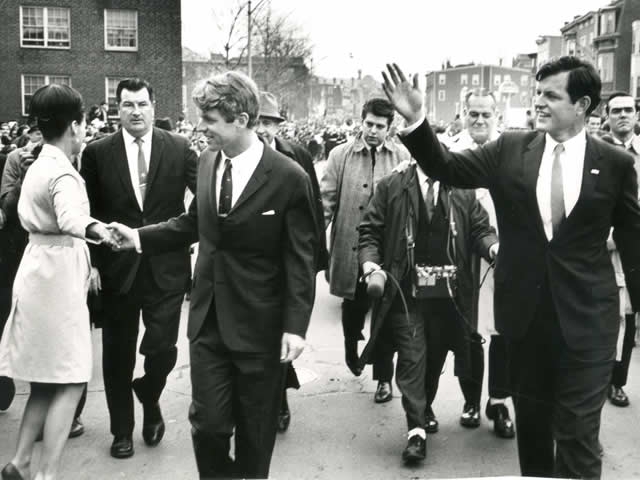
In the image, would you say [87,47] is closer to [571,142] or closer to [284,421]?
[284,421]

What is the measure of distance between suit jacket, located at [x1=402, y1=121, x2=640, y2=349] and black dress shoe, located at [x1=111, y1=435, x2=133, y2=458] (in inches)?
105

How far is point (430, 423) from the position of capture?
592 cm

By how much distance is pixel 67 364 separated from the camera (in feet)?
15.2

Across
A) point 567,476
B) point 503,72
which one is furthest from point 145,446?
point 503,72

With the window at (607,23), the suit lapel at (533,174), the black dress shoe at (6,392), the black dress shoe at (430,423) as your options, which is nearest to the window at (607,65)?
the window at (607,23)

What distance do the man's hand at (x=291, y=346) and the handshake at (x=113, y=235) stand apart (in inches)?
38.3

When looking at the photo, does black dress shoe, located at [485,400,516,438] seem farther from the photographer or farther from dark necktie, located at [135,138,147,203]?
dark necktie, located at [135,138,147,203]

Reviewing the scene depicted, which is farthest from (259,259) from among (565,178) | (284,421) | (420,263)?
(284,421)

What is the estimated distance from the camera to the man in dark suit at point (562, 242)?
376cm

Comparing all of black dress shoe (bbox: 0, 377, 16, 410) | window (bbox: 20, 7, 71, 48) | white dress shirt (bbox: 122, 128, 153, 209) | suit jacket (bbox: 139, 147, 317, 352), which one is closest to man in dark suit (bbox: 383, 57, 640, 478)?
suit jacket (bbox: 139, 147, 317, 352)

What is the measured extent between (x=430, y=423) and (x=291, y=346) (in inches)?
90.2

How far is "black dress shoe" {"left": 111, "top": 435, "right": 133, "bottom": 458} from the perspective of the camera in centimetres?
539

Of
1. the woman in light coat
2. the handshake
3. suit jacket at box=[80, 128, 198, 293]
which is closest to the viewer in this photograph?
the handshake

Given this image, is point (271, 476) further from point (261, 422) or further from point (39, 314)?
point (39, 314)
